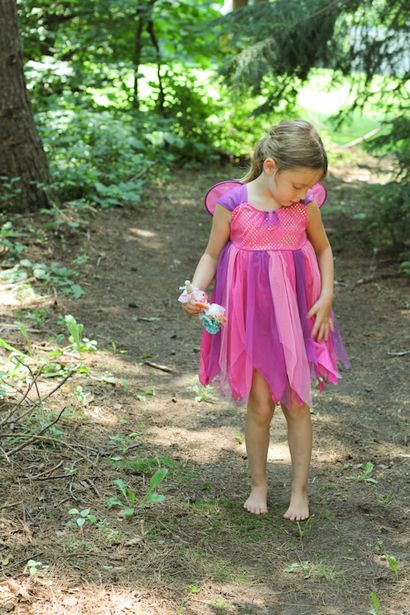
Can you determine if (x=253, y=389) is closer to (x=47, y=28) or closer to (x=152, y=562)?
(x=152, y=562)

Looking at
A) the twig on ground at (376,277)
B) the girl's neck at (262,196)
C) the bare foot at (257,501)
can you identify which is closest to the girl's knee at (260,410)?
the bare foot at (257,501)

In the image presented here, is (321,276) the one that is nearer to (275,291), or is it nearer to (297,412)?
(275,291)

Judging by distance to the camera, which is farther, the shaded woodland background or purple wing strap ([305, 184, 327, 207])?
purple wing strap ([305, 184, 327, 207])

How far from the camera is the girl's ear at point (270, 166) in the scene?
296 centimetres

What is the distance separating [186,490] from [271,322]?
32.8 inches

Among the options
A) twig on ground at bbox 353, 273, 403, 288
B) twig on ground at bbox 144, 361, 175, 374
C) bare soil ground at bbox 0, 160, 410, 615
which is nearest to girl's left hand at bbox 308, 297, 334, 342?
bare soil ground at bbox 0, 160, 410, 615

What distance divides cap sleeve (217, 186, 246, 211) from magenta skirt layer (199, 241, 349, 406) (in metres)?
0.15

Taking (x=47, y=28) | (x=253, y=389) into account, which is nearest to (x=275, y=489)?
(x=253, y=389)

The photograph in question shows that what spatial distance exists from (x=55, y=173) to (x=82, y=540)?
5456 millimetres

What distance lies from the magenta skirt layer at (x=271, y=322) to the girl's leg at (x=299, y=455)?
3.1 inches

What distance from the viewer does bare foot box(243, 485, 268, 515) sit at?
3.21 metres

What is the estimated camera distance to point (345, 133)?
577 inches

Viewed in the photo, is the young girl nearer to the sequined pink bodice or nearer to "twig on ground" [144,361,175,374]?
the sequined pink bodice

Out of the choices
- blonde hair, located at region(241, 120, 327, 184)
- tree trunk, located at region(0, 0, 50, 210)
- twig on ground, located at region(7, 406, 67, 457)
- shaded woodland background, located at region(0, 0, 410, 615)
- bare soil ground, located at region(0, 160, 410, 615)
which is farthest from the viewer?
tree trunk, located at region(0, 0, 50, 210)
